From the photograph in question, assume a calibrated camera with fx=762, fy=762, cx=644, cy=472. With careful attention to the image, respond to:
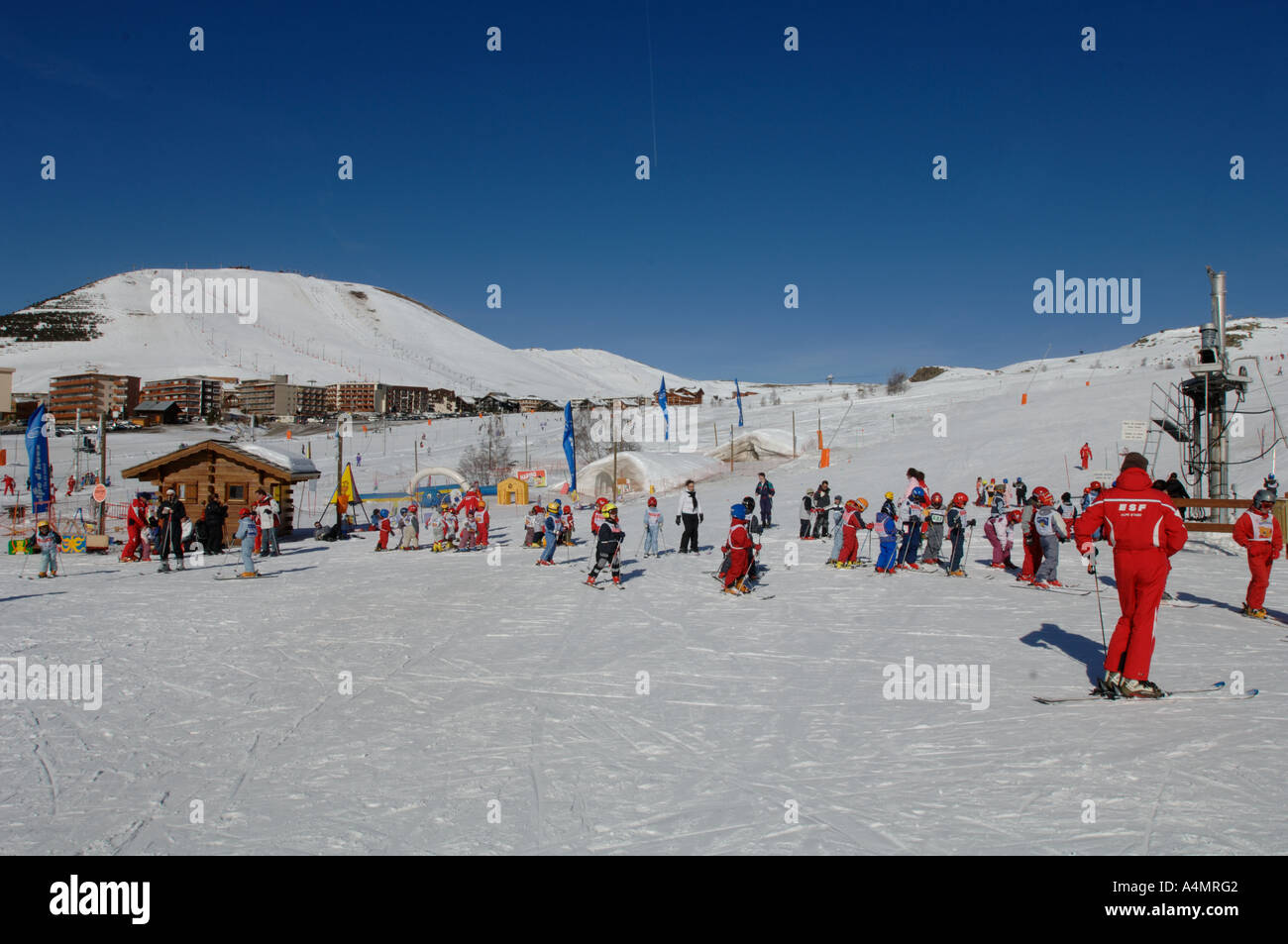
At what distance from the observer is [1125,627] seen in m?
6.15

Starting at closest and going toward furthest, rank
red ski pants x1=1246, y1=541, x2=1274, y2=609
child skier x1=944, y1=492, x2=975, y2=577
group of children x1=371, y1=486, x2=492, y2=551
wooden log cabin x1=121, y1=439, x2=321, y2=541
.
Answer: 1. red ski pants x1=1246, y1=541, x2=1274, y2=609
2. child skier x1=944, y1=492, x2=975, y2=577
3. group of children x1=371, y1=486, x2=492, y2=551
4. wooden log cabin x1=121, y1=439, x2=321, y2=541

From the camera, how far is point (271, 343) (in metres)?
145

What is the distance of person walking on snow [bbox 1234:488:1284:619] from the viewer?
31.4 feet

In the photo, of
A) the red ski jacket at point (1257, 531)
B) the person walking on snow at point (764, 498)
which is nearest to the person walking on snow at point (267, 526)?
the person walking on snow at point (764, 498)

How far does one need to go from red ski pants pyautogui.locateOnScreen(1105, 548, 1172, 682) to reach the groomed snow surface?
0.37 m

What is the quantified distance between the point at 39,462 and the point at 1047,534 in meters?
23.6

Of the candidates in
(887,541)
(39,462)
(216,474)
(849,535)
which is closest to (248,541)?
(216,474)

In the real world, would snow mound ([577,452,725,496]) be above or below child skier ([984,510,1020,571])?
above

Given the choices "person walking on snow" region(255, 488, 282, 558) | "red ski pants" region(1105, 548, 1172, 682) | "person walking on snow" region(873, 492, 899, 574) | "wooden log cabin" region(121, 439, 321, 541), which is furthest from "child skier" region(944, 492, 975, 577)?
"wooden log cabin" region(121, 439, 321, 541)

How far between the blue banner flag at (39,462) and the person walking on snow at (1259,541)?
25.1m

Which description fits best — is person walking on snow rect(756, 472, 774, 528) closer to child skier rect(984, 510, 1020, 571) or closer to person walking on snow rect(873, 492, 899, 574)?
person walking on snow rect(873, 492, 899, 574)

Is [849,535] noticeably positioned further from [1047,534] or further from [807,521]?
[807,521]

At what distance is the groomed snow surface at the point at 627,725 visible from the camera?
4176mm
